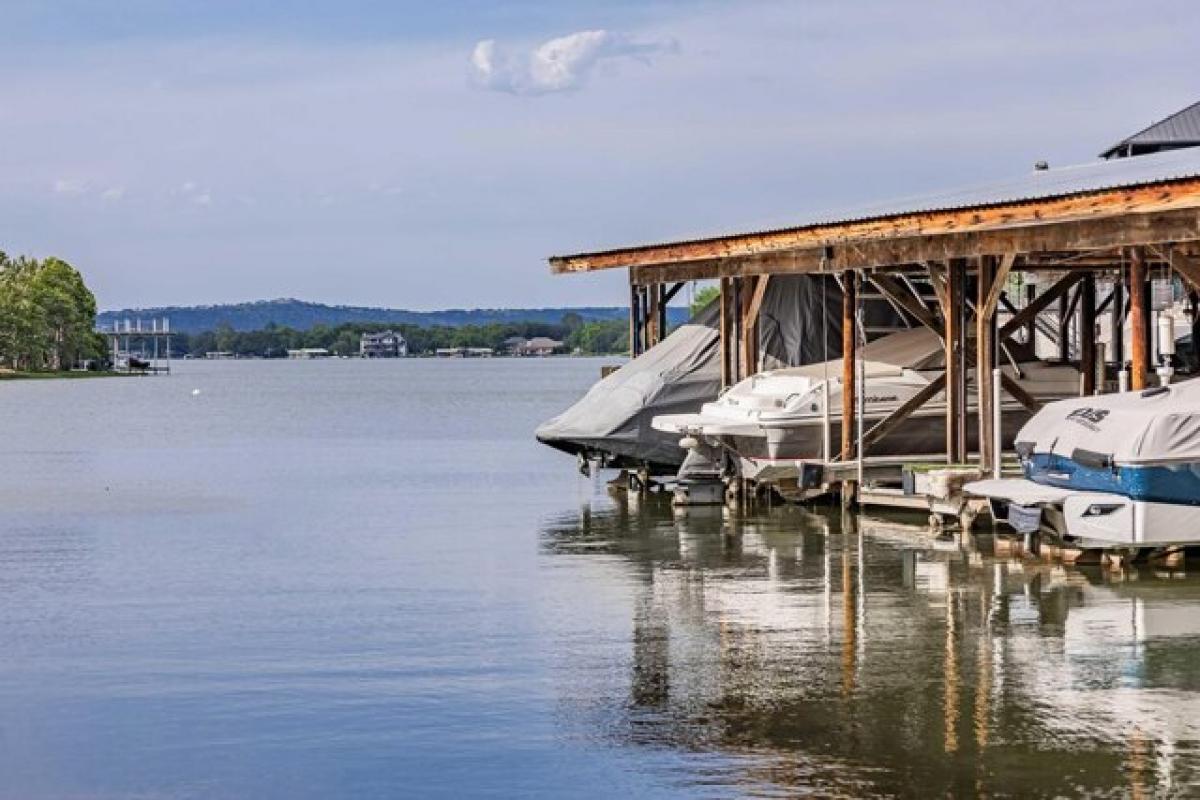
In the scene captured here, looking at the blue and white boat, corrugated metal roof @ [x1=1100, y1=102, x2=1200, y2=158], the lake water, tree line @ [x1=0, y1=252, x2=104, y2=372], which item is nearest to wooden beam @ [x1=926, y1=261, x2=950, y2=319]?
the lake water

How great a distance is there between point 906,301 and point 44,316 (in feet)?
441

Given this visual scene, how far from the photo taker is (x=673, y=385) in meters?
31.2

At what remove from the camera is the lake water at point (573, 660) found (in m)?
11.7

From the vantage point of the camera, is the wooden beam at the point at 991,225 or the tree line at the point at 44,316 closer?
the wooden beam at the point at 991,225

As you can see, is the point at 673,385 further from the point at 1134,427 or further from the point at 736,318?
the point at 1134,427

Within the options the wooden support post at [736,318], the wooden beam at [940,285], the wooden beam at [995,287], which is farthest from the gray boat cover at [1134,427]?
the wooden support post at [736,318]

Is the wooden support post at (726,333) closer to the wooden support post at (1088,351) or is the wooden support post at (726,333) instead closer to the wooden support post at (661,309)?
the wooden support post at (661,309)

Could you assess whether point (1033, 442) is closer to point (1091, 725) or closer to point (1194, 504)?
point (1194, 504)

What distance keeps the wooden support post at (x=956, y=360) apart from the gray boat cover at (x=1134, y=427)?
3711 mm

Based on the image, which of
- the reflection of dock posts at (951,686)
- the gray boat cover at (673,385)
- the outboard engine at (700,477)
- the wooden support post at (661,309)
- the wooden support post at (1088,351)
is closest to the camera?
the reflection of dock posts at (951,686)

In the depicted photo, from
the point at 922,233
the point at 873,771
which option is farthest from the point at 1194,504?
the point at 873,771

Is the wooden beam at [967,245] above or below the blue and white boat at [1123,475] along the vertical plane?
above

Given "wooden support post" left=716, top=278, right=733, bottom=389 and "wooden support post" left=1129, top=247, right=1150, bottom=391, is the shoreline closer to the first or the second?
"wooden support post" left=716, top=278, right=733, bottom=389

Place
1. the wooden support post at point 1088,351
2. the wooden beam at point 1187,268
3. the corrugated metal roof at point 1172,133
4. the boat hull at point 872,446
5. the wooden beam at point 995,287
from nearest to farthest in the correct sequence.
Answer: the wooden beam at point 1187,268 → the wooden beam at point 995,287 → the boat hull at point 872,446 → the wooden support post at point 1088,351 → the corrugated metal roof at point 1172,133
